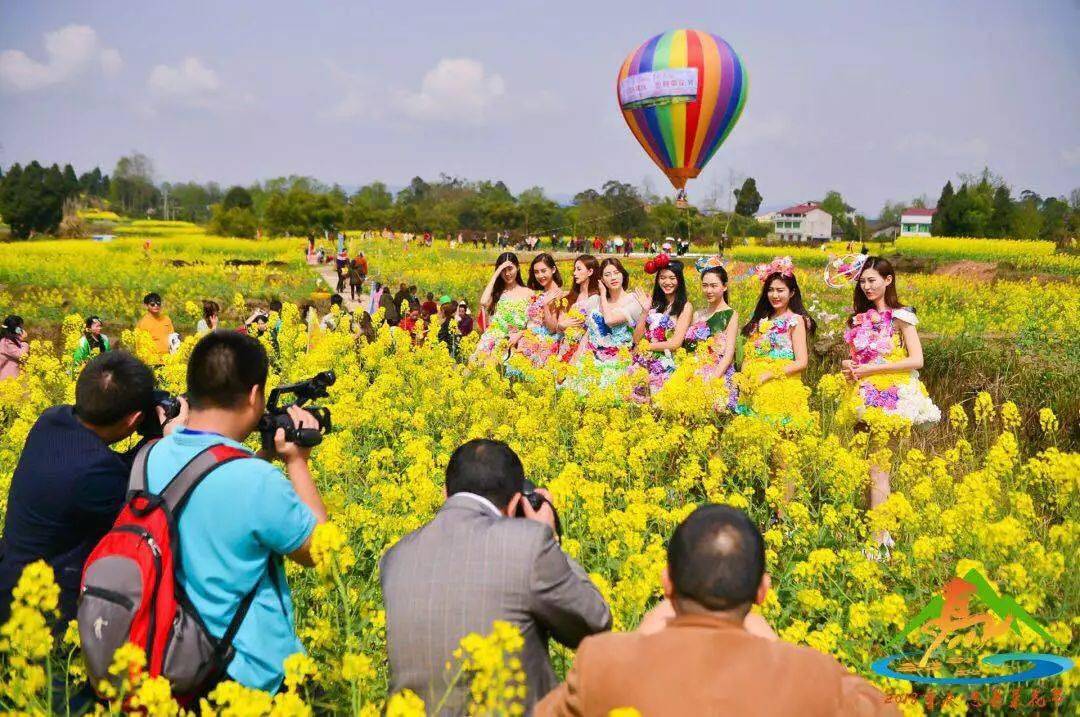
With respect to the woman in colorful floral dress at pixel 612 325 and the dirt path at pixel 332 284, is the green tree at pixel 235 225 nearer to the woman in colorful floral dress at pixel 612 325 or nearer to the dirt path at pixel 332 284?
the dirt path at pixel 332 284

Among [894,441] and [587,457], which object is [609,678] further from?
[894,441]

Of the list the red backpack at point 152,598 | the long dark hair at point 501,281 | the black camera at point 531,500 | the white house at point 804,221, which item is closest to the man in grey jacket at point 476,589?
the black camera at point 531,500

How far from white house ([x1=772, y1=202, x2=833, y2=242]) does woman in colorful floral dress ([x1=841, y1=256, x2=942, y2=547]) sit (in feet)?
321

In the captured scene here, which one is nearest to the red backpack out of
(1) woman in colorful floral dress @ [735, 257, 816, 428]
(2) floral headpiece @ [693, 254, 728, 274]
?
(1) woman in colorful floral dress @ [735, 257, 816, 428]

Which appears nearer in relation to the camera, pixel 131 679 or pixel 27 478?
pixel 131 679

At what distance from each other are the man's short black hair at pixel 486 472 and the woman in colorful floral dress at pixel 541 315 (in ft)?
17.6

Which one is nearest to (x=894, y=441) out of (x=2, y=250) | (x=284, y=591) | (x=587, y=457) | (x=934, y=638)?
(x=587, y=457)

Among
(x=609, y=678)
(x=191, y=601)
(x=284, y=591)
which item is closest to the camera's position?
(x=609, y=678)

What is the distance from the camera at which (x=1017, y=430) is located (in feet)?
24.8

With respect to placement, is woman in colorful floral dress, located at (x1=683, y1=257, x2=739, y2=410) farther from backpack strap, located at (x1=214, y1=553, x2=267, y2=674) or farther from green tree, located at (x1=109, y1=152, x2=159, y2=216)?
green tree, located at (x1=109, y1=152, x2=159, y2=216)

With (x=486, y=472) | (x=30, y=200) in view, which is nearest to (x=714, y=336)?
(x=486, y=472)

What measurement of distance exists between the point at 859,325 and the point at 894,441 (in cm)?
172

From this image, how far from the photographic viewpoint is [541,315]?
813cm

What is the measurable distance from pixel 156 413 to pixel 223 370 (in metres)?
0.67
